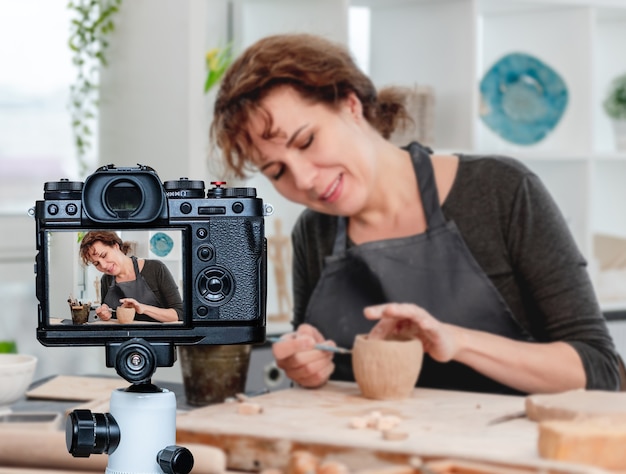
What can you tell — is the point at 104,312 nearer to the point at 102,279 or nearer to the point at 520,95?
the point at 102,279

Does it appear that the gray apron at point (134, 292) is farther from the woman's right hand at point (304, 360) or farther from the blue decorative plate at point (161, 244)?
the woman's right hand at point (304, 360)

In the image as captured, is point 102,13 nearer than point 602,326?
No

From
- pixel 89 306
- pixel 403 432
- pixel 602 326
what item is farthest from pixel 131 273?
pixel 602 326

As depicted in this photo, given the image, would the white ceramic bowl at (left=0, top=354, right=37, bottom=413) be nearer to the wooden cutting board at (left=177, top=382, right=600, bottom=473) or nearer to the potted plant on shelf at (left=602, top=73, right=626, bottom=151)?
the wooden cutting board at (left=177, top=382, right=600, bottom=473)

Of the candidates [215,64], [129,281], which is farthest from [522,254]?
[129,281]

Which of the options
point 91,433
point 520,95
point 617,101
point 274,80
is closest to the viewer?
point 91,433

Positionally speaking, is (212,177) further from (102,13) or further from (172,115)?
(102,13)

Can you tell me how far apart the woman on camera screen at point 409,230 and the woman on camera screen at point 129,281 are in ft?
2.90

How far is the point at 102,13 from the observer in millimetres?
2033

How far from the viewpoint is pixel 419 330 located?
148 centimetres

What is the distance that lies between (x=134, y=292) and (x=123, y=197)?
0.07 metres

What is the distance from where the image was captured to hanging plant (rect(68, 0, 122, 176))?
2049 millimetres

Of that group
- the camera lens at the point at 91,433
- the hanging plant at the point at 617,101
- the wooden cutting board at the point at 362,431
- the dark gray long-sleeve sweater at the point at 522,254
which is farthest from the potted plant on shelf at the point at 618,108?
the camera lens at the point at 91,433

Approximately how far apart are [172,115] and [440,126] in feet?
2.19
